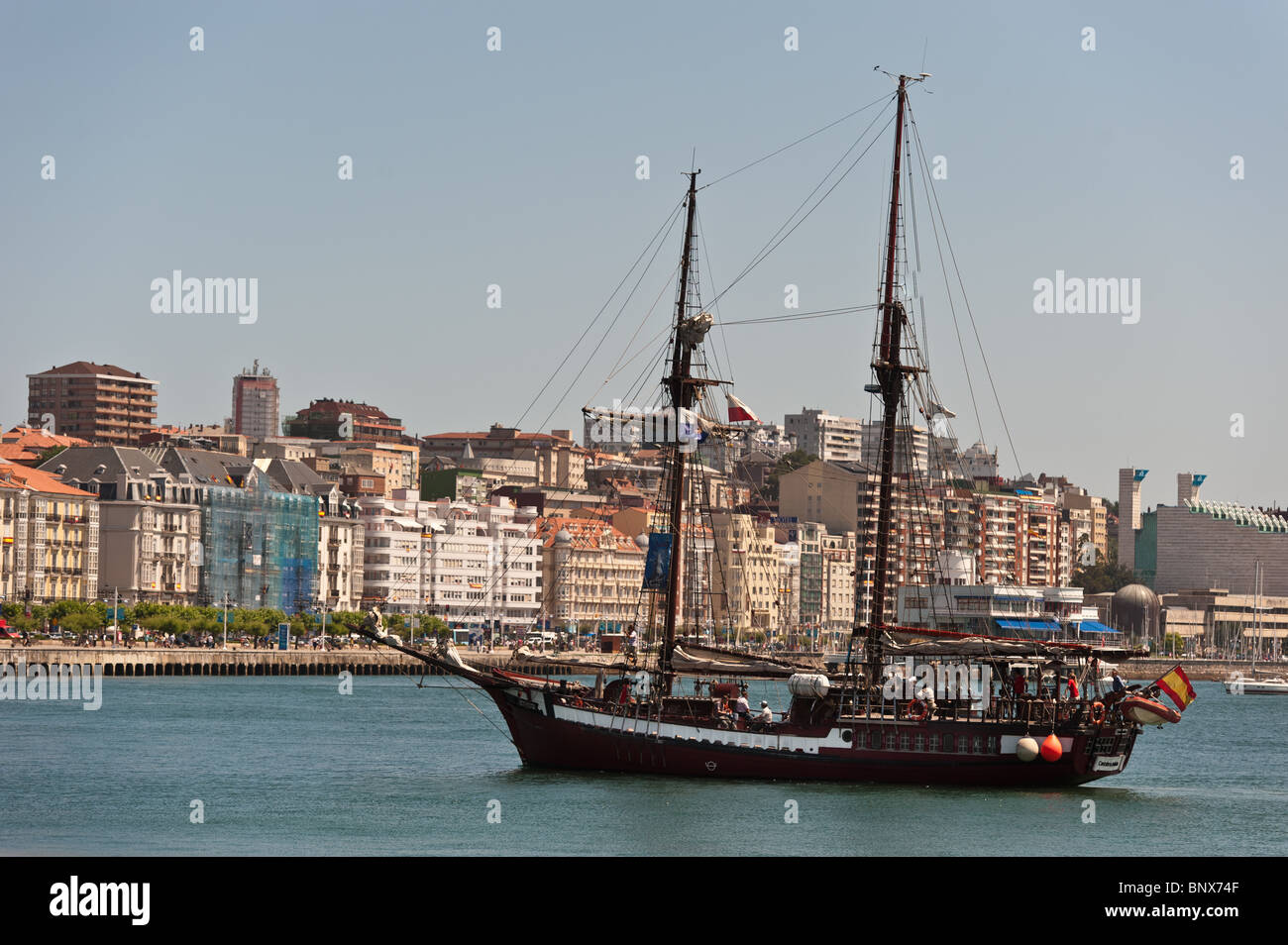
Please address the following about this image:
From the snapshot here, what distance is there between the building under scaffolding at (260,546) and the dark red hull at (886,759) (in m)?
112

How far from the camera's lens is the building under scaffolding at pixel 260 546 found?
15700 centimetres

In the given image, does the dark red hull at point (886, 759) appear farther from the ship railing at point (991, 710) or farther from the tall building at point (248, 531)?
the tall building at point (248, 531)

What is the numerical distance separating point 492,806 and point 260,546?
121594 mm

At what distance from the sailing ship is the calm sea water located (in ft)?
2.35

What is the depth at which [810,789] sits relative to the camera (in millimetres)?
46125

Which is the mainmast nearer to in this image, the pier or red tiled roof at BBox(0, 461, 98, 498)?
the pier

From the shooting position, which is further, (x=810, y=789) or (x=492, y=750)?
(x=492, y=750)

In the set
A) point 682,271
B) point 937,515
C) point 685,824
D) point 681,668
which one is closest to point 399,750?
point 681,668

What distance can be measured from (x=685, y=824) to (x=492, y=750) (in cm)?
2279

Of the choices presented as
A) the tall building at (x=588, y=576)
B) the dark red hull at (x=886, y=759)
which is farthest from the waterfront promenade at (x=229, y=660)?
the dark red hull at (x=886, y=759)

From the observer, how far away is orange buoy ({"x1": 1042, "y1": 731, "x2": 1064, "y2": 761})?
152 ft
